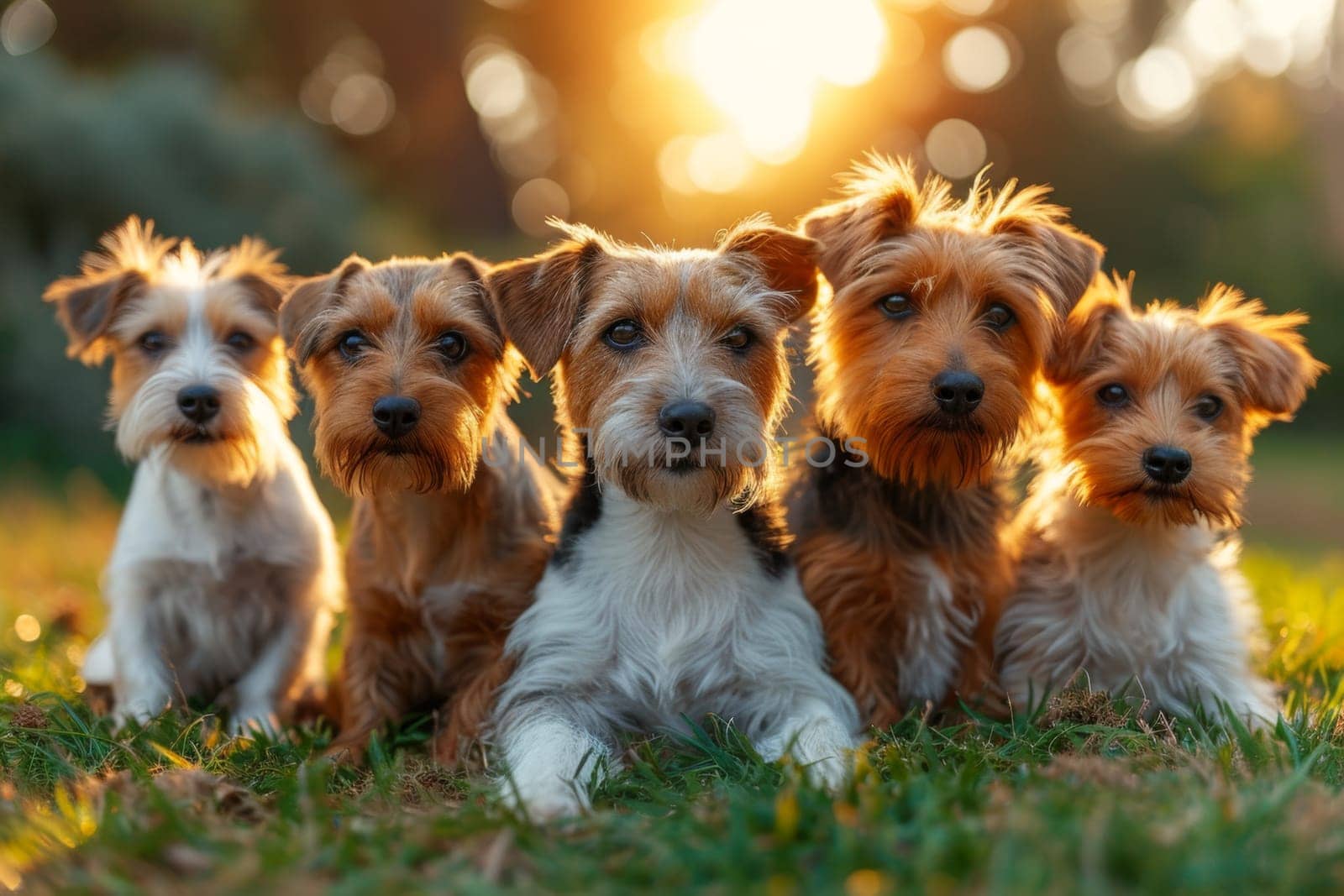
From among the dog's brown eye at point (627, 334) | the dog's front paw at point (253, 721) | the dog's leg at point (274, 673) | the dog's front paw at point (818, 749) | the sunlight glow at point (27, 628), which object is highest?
the dog's brown eye at point (627, 334)

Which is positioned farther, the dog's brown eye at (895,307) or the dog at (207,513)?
the dog at (207,513)

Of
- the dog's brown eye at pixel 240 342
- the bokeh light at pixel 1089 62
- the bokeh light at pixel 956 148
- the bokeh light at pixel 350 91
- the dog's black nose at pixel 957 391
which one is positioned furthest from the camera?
the bokeh light at pixel 1089 62

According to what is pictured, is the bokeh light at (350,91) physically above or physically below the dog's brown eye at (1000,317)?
above

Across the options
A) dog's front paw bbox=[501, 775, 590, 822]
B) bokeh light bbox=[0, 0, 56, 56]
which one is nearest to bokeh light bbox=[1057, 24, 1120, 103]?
bokeh light bbox=[0, 0, 56, 56]

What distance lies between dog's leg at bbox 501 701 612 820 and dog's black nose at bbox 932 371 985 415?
6.04 feet

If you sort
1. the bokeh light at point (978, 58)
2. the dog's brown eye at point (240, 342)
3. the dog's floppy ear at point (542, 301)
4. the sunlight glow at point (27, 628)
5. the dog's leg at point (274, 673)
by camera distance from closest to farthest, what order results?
the dog's floppy ear at point (542, 301)
the dog's leg at point (274, 673)
the dog's brown eye at point (240, 342)
the sunlight glow at point (27, 628)
the bokeh light at point (978, 58)

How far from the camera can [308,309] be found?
193 inches

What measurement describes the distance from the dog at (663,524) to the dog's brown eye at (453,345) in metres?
0.33

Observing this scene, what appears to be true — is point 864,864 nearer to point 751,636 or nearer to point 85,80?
point 751,636

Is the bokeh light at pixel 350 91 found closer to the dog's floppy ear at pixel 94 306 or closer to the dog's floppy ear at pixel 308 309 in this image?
the dog's floppy ear at pixel 94 306

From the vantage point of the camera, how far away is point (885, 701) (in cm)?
464

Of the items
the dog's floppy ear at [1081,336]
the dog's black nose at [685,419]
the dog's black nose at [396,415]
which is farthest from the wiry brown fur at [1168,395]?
the dog's black nose at [396,415]

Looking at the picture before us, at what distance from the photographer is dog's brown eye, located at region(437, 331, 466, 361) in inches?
189

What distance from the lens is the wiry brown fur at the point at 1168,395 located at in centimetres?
451
